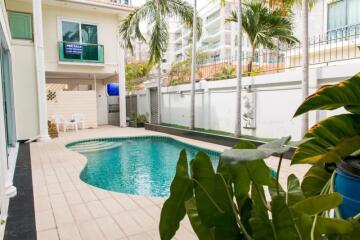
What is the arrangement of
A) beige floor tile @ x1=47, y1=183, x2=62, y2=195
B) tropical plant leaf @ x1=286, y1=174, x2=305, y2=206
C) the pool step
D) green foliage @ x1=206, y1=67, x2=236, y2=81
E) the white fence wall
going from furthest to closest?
green foliage @ x1=206, y1=67, x2=236, y2=81 < the pool step < the white fence wall < beige floor tile @ x1=47, y1=183, x2=62, y2=195 < tropical plant leaf @ x1=286, y1=174, x2=305, y2=206

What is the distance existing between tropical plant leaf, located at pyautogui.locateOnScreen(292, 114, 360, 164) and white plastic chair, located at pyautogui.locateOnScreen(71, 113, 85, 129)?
40.7ft

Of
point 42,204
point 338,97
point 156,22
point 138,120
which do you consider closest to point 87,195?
point 42,204

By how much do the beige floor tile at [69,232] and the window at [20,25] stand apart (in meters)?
8.08

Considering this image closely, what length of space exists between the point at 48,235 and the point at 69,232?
0.63 feet

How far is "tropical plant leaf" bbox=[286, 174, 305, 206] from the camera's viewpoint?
44.3 inches

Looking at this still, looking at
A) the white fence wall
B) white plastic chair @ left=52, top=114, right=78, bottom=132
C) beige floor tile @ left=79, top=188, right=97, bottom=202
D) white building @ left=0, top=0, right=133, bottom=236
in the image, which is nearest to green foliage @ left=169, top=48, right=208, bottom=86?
the white fence wall

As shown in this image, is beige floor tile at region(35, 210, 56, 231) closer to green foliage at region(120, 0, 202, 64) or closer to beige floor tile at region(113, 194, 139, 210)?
beige floor tile at region(113, 194, 139, 210)

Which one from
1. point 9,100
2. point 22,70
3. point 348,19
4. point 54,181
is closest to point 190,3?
point 348,19

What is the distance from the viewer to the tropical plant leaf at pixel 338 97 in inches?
40.5

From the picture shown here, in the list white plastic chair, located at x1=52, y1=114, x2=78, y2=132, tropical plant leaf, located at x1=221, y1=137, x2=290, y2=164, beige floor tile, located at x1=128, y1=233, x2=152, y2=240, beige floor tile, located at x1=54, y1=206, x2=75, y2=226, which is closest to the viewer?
tropical plant leaf, located at x1=221, y1=137, x2=290, y2=164

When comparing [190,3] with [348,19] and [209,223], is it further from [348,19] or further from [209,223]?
[209,223]

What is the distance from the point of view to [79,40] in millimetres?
12742

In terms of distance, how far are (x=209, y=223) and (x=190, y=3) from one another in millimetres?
11367

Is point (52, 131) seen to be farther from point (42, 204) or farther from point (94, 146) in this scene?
point (42, 204)
